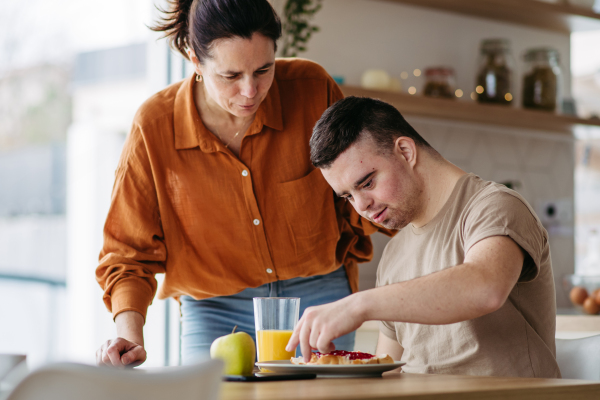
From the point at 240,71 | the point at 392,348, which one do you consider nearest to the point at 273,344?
the point at 392,348

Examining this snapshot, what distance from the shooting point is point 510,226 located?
1.10 meters

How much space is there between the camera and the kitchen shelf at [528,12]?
Result: 2826mm

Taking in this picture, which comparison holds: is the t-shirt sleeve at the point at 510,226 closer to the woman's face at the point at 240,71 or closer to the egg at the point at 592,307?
the woman's face at the point at 240,71

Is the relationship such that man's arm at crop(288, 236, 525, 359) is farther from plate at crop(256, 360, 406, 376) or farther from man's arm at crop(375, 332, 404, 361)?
man's arm at crop(375, 332, 404, 361)

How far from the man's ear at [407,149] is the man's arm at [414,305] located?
0.39 metres

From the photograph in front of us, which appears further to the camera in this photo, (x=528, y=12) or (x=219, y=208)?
(x=528, y=12)

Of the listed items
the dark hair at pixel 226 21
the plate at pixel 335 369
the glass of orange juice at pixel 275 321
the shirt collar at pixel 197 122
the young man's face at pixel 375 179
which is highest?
the dark hair at pixel 226 21

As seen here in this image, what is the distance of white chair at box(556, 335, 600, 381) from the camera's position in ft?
4.37

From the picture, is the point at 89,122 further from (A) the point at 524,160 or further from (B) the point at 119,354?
(A) the point at 524,160

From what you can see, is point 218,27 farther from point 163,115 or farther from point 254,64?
point 163,115

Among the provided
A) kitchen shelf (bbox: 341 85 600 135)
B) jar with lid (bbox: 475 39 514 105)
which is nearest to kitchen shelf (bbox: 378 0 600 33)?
jar with lid (bbox: 475 39 514 105)

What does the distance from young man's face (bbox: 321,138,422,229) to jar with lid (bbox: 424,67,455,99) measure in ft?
4.71

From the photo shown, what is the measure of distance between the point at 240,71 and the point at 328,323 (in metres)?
0.68

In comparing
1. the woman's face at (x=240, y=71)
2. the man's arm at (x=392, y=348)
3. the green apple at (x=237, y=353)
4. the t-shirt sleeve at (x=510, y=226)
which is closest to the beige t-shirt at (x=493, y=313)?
the t-shirt sleeve at (x=510, y=226)
